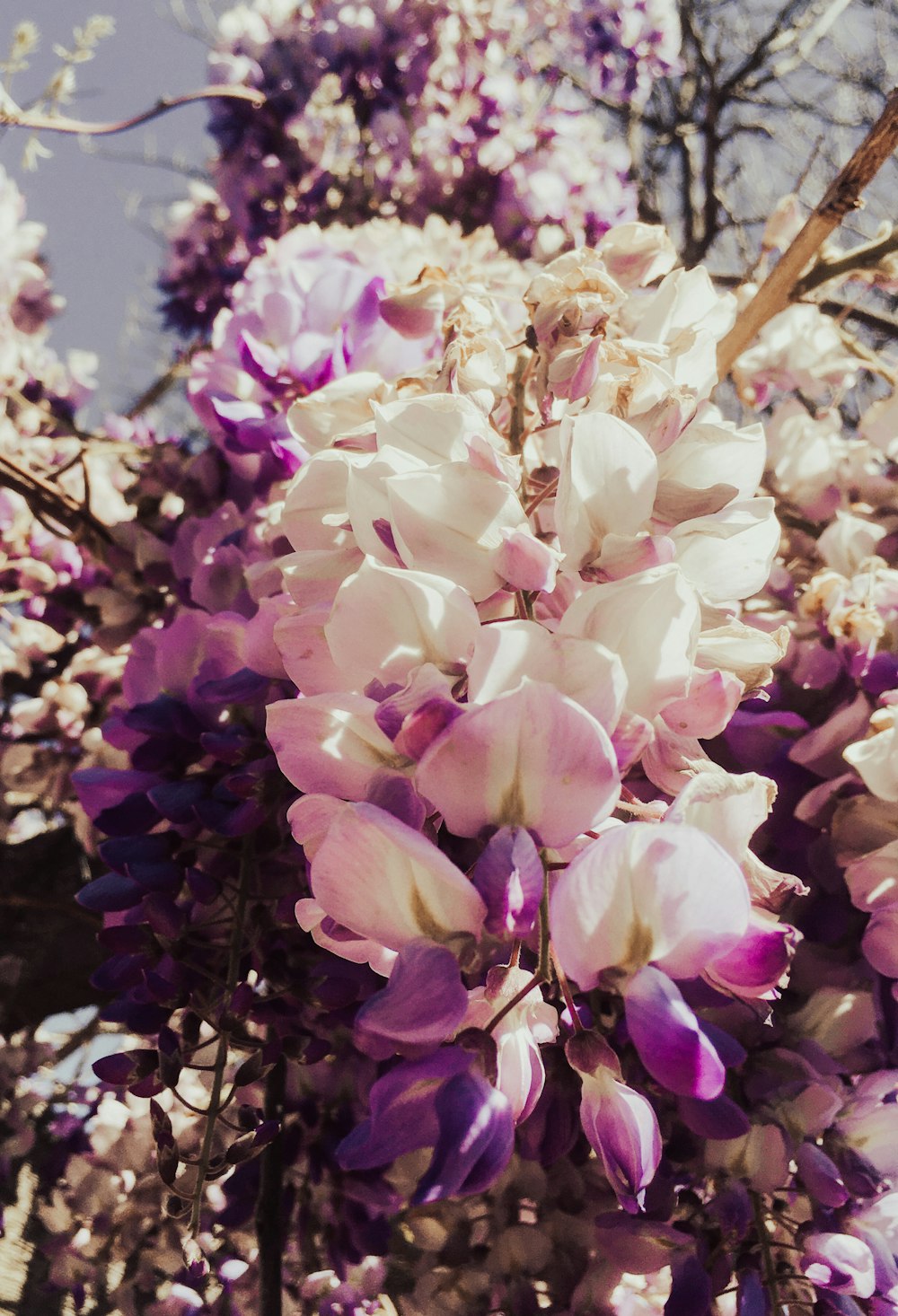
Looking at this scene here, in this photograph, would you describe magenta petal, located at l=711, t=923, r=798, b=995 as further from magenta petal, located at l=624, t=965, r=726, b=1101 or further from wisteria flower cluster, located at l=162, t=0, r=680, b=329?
wisteria flower cluster, located at l=162, t=0, r=680, b=329

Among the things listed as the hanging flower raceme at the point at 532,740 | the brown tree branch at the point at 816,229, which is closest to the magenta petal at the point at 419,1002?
the hanging flower raceme at the point at 532,740

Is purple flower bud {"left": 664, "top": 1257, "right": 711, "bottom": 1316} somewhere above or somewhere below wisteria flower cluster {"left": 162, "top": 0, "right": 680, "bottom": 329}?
below

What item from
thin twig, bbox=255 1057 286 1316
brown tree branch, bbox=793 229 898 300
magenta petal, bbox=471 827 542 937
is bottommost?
thin twig, bbox=255 1057 286 1316

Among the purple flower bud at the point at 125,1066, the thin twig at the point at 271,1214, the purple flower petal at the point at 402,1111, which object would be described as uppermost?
the purple flower petal at the point at 402,1111

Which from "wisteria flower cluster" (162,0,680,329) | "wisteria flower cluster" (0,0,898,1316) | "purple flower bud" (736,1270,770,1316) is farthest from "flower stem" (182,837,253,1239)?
"wisteria flower cluster" (162,0,680,329)

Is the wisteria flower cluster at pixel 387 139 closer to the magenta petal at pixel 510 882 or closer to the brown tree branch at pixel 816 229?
the brown tree branch at pixel 816 229

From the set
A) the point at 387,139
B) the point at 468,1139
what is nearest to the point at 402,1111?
the point at 468,1139

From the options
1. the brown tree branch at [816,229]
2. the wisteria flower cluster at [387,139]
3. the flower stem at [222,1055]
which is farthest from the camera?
the wisteria flower cluster at [387,139]
